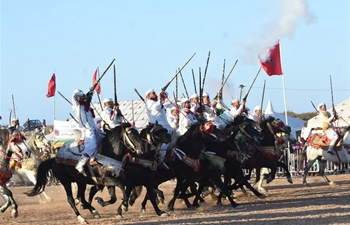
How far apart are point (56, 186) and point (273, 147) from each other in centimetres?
1277

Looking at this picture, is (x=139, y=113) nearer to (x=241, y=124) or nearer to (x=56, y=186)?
(x=56, y=186)

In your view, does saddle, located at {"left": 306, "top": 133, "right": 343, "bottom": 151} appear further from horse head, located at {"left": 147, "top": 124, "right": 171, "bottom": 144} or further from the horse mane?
the horse mane

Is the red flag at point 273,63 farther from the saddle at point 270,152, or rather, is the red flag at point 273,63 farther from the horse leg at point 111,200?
the horse leg at point 111,200

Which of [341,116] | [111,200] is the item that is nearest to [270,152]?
[111,200]

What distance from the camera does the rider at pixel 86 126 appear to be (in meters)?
15.8

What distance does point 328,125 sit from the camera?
25000mm

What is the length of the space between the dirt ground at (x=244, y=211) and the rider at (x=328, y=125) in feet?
5.41

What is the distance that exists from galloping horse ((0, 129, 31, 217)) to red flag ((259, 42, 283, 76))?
13.6 m

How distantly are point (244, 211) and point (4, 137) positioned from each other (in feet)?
19.1

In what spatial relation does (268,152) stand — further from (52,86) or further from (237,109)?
(52,86)

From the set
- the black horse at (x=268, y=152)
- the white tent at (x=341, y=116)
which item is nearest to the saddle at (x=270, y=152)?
the black horse at (x=268, y=152)

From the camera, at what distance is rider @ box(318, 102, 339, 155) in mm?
24875

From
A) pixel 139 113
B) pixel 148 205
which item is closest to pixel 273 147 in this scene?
pixel 148 205

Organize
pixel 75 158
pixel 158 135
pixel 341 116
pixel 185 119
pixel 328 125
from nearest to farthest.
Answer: pixel 158 135, pixel 75 158, pixel 185 119, pixel 328 125, pixel 341 116
